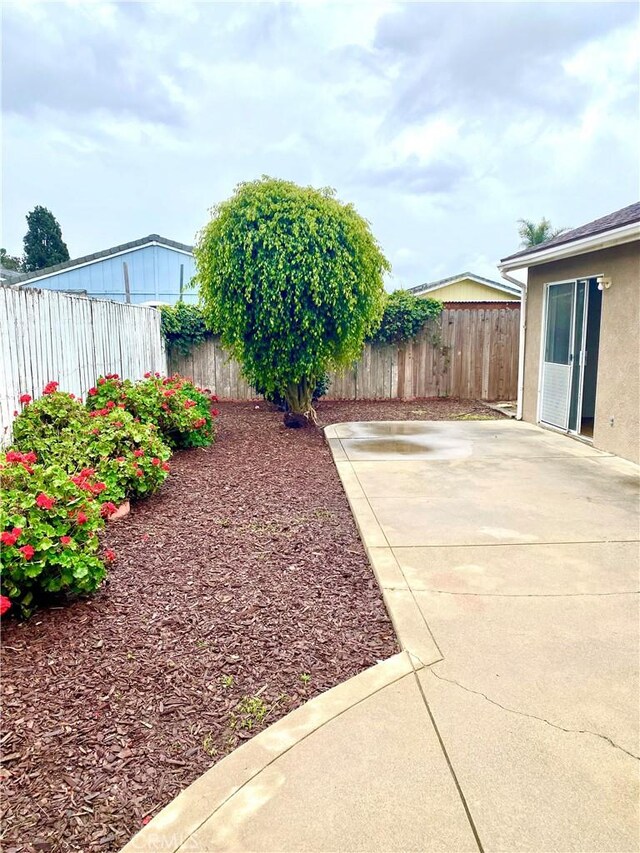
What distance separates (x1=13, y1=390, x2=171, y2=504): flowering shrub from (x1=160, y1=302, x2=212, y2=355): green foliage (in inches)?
270

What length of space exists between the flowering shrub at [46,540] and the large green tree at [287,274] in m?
4.82

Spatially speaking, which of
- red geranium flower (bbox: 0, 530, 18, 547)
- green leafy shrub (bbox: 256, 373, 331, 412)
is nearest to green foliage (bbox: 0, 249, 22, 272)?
green leafy shrub (bbox: 256, 373, 331, 412)

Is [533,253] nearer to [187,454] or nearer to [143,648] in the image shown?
[187,454]

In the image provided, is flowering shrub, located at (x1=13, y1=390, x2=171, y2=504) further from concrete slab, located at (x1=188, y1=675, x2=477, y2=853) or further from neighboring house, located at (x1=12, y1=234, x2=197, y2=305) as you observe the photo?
neighboring house, located at (x1=12, y1=234, x2=197, y2=305)

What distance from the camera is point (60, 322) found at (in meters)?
6.35

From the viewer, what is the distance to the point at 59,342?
20.8 feet

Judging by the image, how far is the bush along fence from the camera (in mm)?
3172

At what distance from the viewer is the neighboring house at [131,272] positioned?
70.9ft

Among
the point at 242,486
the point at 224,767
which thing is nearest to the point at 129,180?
the point at 242,486

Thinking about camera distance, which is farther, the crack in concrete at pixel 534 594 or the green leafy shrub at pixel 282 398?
the green leafy shrub at pixel 282 398

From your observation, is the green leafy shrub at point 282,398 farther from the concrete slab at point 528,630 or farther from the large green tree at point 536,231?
the large green tree at point 536,231

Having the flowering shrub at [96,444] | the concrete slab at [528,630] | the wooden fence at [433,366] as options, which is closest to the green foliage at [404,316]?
the wooden fence at [433,366]

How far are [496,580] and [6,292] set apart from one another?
14.7ft

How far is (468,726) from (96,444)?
153 inches
